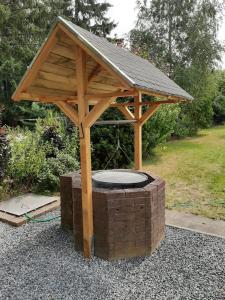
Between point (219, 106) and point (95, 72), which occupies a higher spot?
point (95, 72)

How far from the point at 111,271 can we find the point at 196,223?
181 centimetres

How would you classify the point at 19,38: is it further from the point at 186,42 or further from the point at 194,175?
the point at 194,175

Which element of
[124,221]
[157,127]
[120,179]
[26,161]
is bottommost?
[124,221]

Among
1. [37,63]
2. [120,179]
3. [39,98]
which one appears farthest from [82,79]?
[120,179]

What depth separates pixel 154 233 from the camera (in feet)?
11.5

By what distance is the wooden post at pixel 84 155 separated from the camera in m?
3.14

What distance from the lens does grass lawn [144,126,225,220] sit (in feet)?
17.0

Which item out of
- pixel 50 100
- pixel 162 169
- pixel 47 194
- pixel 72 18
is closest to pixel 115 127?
pixel 162 169

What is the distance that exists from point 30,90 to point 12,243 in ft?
6.81

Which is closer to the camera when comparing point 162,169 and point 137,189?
point 137,189

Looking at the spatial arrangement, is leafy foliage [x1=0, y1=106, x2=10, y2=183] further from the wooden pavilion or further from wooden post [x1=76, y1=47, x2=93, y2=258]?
wooden post [x1=76, y1=47, x2=93, y2=258]

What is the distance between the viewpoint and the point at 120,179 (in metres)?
3.74

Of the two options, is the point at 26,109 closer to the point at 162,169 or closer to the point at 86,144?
the point at 162,169

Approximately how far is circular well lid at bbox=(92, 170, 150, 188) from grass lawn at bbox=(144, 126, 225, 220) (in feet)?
4.80
